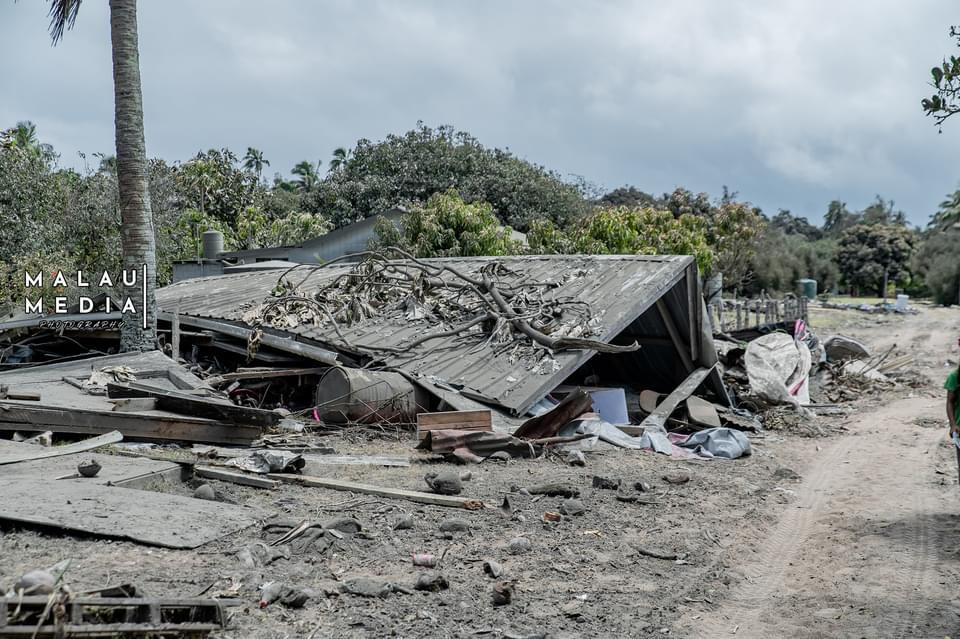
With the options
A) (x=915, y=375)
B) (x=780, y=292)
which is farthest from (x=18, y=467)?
(x=780, y=292)

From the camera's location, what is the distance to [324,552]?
5695 millimetres

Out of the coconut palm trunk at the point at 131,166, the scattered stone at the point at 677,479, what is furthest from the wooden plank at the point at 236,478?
the coconut palm trunk at the point at 131,166

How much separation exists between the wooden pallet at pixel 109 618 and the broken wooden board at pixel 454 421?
5.69 meters

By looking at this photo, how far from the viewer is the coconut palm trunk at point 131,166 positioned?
12250 millimetres

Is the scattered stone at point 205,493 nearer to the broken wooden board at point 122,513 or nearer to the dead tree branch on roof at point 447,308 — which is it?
the broken wooden board at point 122,513

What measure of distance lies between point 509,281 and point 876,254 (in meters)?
55.7

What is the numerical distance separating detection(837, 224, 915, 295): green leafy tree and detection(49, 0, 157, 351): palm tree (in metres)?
58.7

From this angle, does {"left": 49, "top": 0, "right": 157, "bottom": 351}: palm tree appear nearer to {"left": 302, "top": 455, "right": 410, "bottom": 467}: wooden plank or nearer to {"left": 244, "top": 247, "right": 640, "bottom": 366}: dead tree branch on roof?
{"left": 244, "top": 247, "right": 640, "bottom": 366}: dead tree branch on roof

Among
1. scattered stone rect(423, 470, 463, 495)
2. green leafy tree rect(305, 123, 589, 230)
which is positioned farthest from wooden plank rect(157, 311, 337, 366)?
green leafy tree rect(305, 123, 589, 230)

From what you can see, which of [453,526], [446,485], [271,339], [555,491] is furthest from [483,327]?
[453,526]

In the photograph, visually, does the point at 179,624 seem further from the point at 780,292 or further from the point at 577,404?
the point at 780,292

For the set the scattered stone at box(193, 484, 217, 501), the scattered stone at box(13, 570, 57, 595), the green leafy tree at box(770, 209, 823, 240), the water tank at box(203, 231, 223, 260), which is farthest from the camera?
the green leafy tree at box(770, 209, 823, 240)

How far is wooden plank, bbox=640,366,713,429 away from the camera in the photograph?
1206 centimetres

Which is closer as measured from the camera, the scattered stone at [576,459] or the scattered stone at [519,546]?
the scattered stone at [519,546]
